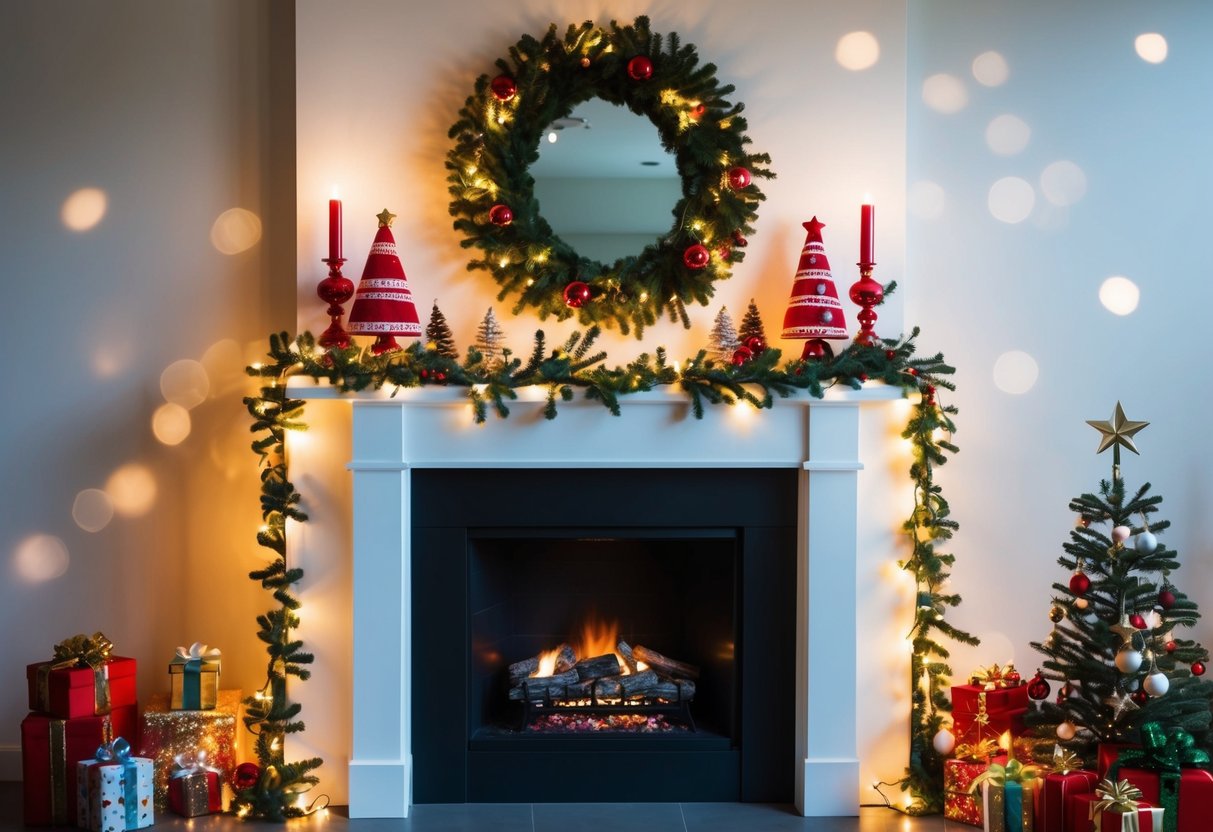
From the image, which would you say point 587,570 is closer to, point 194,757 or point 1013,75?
point 194,757

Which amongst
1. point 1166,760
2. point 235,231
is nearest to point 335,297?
point 235,231

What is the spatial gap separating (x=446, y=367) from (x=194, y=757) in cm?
140

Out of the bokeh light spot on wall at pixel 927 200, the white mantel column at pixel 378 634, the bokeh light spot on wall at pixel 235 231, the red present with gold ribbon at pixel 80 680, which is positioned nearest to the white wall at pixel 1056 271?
the bokeh light spot on wall at pixel 927 200

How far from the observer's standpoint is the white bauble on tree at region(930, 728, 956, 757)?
3.20 m

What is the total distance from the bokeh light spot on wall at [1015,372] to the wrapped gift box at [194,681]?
2.61m

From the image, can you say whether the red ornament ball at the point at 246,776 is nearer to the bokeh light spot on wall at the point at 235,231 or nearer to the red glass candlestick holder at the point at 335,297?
the red glass candlestick holder at the point at 335,297

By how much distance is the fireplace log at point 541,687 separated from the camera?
11.4 ft

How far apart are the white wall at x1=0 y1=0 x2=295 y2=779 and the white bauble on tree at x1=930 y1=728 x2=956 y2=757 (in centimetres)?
238

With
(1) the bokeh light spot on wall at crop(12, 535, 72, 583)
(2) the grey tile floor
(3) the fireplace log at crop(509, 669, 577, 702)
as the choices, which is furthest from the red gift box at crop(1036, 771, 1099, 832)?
(1) the bokeh light spot on wall at crop(12, 535, 72, 583)

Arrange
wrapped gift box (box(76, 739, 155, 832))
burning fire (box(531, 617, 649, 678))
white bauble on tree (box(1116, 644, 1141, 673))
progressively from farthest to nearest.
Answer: burning fire (box(531, 617, 649, 678)), wrapped gift box (box(76, 739, 155, 832)), white bauble on tree (box(1116, 644, 1141, 673))

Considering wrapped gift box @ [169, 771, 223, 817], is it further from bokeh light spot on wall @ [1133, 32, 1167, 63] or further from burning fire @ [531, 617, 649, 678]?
bokeh light spot on wall @ [1133, 32, 1167, 63]

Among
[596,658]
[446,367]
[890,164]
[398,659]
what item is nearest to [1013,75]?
[890,164]

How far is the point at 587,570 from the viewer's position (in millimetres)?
3633

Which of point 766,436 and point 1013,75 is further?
point 1013,75
